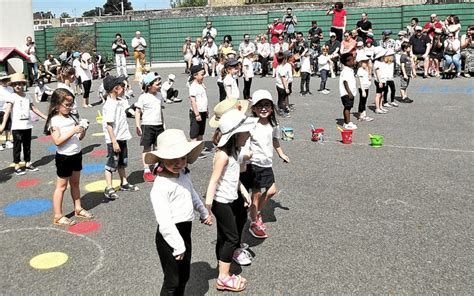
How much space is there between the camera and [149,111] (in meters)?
7.95

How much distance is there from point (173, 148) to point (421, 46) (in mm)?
17359

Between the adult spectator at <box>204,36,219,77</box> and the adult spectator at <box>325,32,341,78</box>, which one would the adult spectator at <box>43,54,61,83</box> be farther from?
the adult spectator at <box>325,32,341,78</box>

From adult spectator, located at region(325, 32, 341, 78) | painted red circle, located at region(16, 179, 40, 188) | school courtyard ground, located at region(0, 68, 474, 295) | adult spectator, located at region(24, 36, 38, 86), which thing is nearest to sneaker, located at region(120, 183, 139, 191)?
school courtyard ground, located at region(0, 68, 474, 295)

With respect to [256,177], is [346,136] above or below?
below

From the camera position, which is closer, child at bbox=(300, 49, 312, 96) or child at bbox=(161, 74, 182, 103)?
child at bbox=(161, 74, 182, 103)

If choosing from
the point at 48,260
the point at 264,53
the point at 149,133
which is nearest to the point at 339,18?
the point at 264,53

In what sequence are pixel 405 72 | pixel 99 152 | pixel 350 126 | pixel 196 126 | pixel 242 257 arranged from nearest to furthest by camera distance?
pixel 242 257 → pixel 196 126 → pixel 99 152 → pixel 350 126 → pixel 405 72

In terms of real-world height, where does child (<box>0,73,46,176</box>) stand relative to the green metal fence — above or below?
below

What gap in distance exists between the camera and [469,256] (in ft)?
16.6

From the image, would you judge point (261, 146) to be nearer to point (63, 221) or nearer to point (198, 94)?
point (63, 221)

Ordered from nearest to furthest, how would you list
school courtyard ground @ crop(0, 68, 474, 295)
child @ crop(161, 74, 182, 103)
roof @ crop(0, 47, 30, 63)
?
school courtyard ground @ crop(0, 68, 474, 295) → child @ crop(161, 74, 182, 103) → roof @ crop(0, 47, 30, 63)

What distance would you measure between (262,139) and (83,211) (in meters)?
2.67

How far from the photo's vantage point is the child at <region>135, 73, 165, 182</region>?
791 cm

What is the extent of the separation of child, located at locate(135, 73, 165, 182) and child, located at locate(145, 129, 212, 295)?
3.95 metres
